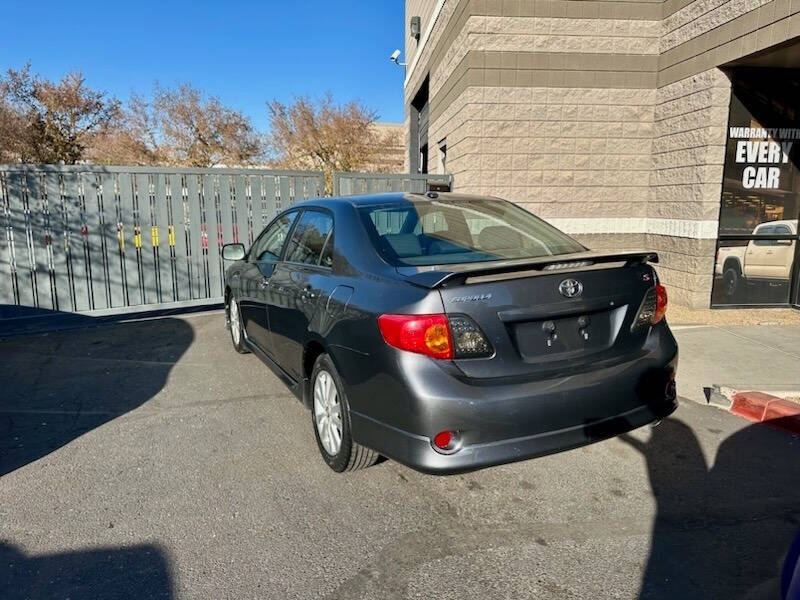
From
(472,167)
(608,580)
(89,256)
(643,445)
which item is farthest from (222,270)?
(608,580)

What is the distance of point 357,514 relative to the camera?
2.99 meters

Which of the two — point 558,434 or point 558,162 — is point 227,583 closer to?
point 558,434

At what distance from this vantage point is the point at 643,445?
3822 mm

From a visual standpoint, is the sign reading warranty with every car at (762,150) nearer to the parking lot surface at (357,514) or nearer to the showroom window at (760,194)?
the showroom window at (760,194)

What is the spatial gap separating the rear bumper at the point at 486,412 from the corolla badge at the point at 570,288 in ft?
1.27

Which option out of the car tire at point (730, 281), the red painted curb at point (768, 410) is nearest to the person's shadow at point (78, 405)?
the red painted curb at point (768, 410)

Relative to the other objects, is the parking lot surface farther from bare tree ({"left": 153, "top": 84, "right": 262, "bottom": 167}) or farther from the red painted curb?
bare tree ({"left": 153, "top": 84, "right": 262, "bottom": 167})

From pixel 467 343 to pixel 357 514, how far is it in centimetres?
112

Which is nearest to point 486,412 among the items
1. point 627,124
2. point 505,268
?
point 505,268

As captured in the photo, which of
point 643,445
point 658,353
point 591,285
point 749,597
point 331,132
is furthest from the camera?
point 331,132

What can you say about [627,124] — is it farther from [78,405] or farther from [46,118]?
[46,118]

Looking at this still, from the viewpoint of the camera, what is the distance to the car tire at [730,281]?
7926 mm

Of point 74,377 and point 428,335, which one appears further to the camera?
point 74,377

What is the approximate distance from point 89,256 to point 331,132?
21.7 metres
